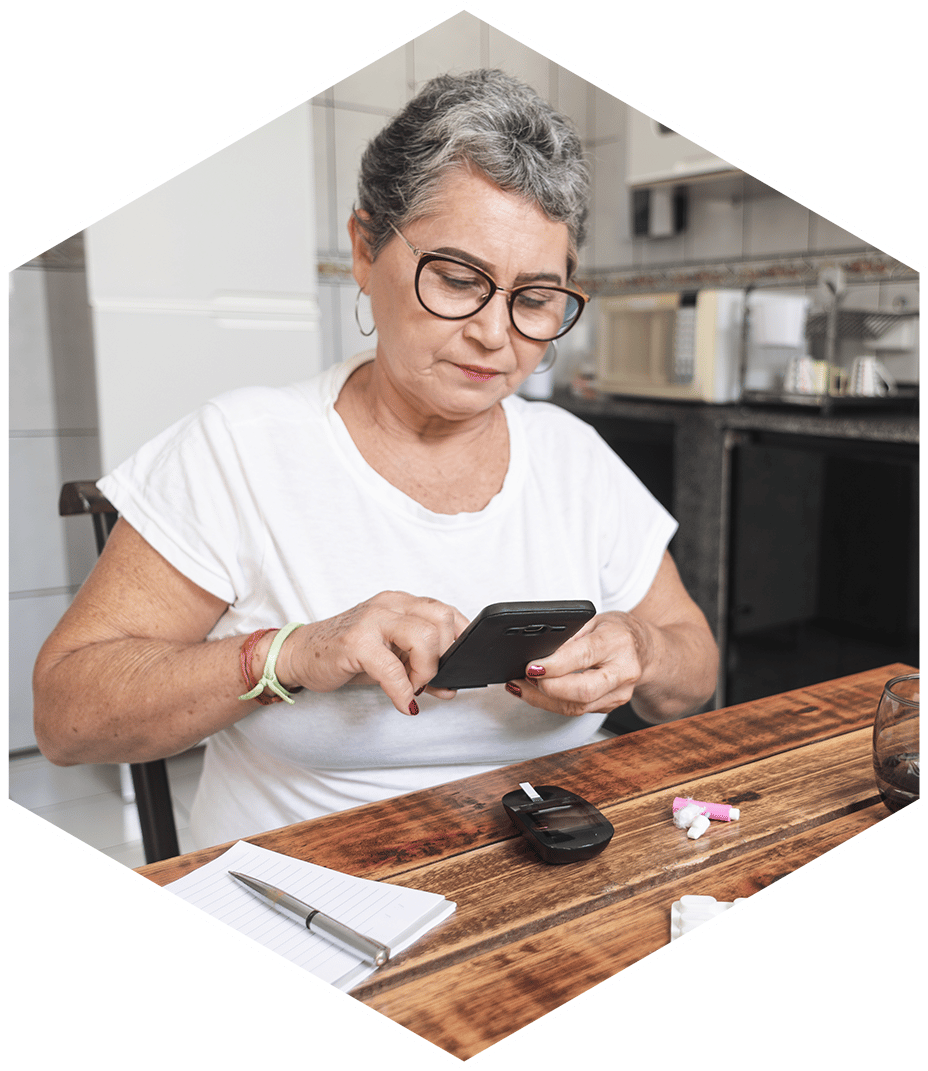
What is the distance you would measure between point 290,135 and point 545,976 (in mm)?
2125

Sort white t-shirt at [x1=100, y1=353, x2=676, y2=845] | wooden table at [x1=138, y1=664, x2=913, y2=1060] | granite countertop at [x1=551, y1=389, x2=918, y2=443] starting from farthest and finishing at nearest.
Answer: granite countertop at [x1=551, y1=389, x2=918, y2=443]
white t-shirt at [x1=100, y1=353, x2=676, y2=845]
wooden table at [x1=138, y1=664, x2=913, y2=1060]

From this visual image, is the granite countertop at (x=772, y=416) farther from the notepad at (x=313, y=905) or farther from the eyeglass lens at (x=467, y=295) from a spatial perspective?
the notepad at (x=313, y=905)

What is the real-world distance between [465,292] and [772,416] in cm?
149

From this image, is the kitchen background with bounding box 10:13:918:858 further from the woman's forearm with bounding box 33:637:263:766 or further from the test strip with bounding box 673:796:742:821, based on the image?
the test strip with bounding box 673:796:742:821

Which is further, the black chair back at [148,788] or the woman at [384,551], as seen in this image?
the black chair back at [148,788]

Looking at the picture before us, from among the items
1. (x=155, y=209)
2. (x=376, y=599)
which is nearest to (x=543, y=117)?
(x=376, y=599)

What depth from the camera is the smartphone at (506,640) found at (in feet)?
2.46

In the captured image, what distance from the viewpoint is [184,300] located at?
2160mm

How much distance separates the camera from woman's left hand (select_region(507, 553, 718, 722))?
0.87 metres

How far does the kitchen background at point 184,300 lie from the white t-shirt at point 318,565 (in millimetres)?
1170

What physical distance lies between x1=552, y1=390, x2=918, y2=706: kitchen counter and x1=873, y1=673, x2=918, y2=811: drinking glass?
142cm

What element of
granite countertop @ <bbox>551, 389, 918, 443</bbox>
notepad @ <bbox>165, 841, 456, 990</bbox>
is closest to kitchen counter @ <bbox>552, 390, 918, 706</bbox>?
granite countertop @ <bbox>551, 389, 918, 443</bbox>

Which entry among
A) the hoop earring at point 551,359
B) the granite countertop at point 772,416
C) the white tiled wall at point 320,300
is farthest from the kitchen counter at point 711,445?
the white tiled wall at point 320,300

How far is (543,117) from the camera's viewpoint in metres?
0.97
